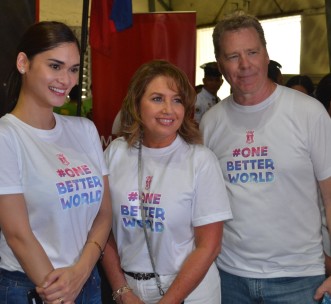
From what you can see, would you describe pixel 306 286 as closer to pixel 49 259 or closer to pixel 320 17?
pixel 49 259

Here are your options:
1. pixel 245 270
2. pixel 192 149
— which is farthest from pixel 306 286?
pixel 192 149

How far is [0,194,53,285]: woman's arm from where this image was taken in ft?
4.65

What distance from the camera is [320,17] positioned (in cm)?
814

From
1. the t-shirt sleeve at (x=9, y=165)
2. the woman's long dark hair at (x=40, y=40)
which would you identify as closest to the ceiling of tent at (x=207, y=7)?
the woman's long dark hair at (x=40, y=40)

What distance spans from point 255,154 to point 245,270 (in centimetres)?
43

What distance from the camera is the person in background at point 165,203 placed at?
1688mm

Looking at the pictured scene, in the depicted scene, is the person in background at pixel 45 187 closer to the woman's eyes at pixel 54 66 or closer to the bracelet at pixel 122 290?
the woman's eyes at pixel 54 66

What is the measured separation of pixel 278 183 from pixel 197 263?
402 mm

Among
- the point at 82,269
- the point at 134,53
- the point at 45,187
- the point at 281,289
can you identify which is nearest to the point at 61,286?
the point at 82,269

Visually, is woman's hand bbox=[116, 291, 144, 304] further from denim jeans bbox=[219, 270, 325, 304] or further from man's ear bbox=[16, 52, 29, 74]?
man's ear bbox=[16, 52, 29, 74]

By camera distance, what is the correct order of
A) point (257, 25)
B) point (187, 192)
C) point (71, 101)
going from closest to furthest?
1. point (187, 192)
2. point (257, 25)
3. point (71, 101)

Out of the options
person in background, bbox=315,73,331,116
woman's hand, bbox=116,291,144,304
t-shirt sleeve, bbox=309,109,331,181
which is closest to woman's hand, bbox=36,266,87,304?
woman's hand, bbox=116,291,144,304

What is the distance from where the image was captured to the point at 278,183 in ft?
5.68

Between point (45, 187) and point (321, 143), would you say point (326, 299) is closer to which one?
point (321, 143)
